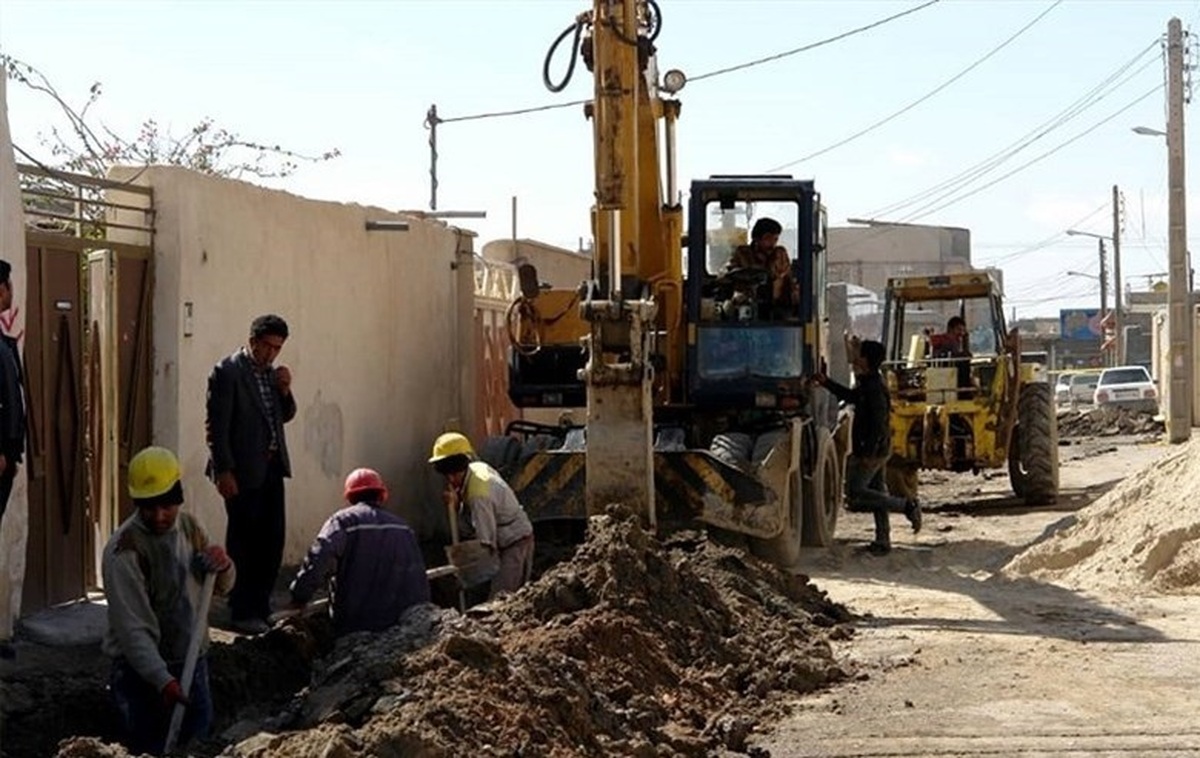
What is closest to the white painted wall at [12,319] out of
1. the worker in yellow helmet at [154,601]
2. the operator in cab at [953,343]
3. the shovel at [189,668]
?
the worker in yellow helmet at [154,601]

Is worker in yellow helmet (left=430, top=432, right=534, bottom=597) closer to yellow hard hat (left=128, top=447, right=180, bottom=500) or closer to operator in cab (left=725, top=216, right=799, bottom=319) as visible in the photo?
yellow hard hat (left=128, top=447, right=180, bottom=500)

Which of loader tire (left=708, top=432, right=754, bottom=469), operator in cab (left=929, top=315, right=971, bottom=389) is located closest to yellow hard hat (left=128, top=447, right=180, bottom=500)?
loader tire (left=708, top=432, right=754, bottom=469)

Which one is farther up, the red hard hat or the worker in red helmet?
the red hard hat

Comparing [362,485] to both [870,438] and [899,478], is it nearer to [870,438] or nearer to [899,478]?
[870,438]

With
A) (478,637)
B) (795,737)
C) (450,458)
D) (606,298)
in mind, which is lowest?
(795,737)

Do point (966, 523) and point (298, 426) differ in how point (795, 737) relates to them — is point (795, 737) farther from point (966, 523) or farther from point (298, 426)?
point (966, 523)

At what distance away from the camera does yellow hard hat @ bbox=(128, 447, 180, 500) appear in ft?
25.6

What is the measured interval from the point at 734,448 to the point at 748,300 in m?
1.48

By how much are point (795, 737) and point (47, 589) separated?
4581 millimetres

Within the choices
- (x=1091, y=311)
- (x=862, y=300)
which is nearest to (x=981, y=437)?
(x=862, y=300)

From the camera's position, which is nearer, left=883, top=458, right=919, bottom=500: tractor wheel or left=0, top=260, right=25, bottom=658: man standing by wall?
left=0, top=260, right=25, bottom=658: man standing by wall

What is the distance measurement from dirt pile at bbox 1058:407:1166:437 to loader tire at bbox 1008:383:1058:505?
18.5 m

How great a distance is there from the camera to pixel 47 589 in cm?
1079

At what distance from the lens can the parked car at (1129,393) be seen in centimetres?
4494
